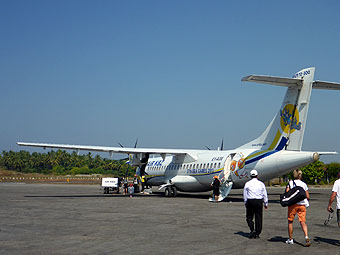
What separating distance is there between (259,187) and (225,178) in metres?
14.4

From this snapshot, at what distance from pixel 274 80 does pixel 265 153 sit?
4.24 meters

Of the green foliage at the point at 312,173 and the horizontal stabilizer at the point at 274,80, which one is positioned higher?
the horizontal stabilizer at the point at 274,80

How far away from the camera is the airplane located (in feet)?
69.1

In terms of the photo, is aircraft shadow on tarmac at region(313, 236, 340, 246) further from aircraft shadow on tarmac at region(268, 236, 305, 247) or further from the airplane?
the airplane

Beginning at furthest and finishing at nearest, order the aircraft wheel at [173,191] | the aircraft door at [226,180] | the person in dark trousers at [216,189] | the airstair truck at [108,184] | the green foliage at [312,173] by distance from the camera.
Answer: the green foliage at [312,173]
the airstair truck at [108,184]
the aircraft wheel at [173,191]
the person in dark trousers at [216,189]
the aircraft door at [226,180]

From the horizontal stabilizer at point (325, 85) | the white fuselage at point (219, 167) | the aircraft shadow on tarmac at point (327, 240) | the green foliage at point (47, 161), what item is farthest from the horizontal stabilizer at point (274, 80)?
the green foliage at point (47, 161)

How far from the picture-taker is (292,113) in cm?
2177

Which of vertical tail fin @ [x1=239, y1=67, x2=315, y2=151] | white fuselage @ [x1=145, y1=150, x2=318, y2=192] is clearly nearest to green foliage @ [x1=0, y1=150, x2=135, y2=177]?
white fuselage @ [x1=145, y1=150, x2=318, y2=192]

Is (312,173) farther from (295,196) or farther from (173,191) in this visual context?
(295,196)

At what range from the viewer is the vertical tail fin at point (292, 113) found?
69.2 feet

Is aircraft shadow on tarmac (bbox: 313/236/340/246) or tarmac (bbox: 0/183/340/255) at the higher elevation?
aircraft shadow on tarmac (bbox: 313/236/340/246)

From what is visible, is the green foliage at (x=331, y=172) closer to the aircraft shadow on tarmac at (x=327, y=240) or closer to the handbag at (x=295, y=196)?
the aircraft shadow on tarmac at (x=327, y=240)

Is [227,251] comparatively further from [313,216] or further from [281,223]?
[313,216]

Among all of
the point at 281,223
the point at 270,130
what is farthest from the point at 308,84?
the point at 281,223
